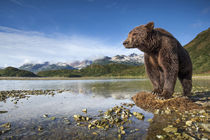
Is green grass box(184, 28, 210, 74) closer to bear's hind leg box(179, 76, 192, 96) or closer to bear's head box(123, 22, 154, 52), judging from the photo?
bear's hind leg box(179, 76, 192, 96)

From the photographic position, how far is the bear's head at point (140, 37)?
24.6ft

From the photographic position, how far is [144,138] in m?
3.84

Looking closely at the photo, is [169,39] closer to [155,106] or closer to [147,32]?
[147,32]

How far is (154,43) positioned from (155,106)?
3617 mm

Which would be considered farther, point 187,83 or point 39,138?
point 187,83

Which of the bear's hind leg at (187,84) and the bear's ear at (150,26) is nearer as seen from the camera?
the bear's ear at (150,26)

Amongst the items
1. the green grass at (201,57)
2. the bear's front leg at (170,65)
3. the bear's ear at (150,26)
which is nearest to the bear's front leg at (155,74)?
the bear's front leg at (170,65)

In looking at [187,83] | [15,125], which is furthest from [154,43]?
[15,125]

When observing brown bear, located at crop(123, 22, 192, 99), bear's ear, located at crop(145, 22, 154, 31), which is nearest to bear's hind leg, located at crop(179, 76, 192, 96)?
brown bear, located at crop(123, 22, 192, 99)

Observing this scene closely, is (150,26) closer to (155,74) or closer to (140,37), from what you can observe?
(140,37)

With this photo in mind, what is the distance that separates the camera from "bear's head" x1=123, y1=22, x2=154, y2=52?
7492 millimetres

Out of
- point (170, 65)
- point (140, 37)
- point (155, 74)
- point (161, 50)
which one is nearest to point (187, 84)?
point (155, 74)

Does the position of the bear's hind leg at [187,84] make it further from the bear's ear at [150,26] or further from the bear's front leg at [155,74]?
the bear's ear at [150,26]

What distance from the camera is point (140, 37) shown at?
7523 millimetres
